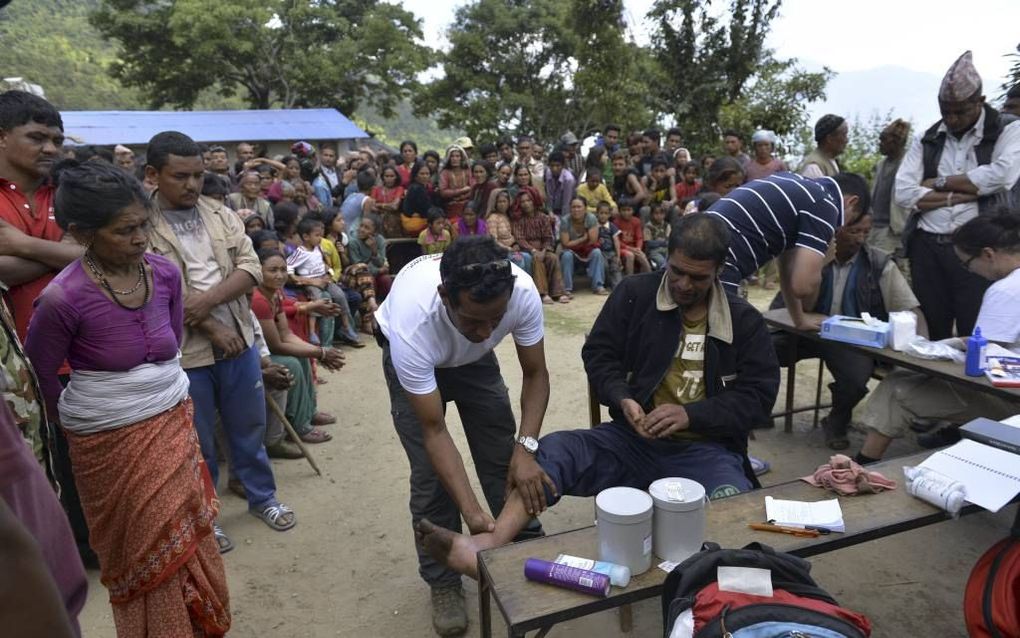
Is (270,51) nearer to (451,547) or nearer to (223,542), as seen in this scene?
(223,542)

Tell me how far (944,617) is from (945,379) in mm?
982

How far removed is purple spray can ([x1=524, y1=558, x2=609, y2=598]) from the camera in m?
1.56

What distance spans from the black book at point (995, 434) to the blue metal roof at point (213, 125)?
1721 centimetres

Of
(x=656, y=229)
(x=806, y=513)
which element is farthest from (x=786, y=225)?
Answer: (x=656, y=229)

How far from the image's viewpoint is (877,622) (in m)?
2.38

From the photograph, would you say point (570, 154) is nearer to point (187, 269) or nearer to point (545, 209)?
point (545, 209)

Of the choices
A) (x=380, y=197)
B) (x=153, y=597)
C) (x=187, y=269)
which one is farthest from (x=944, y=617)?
(x=380, y=197)

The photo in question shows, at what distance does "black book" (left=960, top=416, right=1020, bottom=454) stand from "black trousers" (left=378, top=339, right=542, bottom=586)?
5.06ft

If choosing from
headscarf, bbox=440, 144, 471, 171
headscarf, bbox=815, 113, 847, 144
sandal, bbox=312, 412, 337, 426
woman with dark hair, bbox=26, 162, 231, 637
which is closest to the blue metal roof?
headscarf, bbox=440, 144, 471, 171

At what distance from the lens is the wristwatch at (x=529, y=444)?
2229 mm

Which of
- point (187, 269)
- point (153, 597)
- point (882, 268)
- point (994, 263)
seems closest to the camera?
point (153, 597)

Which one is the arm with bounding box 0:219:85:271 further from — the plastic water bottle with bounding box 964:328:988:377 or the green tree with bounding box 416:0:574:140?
the green tree with bounding box 416:0:574:140

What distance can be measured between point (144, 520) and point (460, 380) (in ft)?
3.62

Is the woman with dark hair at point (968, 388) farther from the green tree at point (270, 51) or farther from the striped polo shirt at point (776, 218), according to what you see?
the green tree at point (270, 51)
